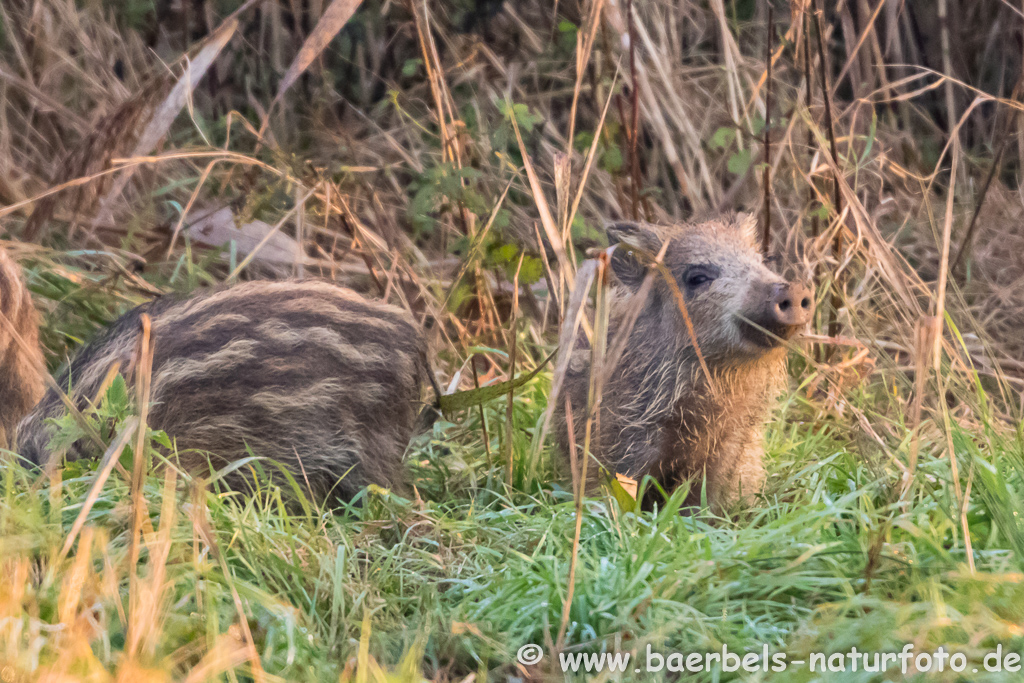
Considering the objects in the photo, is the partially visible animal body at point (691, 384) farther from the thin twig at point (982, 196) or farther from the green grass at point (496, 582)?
the thin twig at point (982, 196)

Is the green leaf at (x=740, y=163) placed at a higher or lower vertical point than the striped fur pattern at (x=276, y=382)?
higher

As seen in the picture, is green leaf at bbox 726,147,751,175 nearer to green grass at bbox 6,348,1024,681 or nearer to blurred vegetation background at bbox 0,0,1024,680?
blurred vegetation background at bbox 0,0,1024,680

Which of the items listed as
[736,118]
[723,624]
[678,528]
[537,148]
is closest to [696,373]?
[678,528]

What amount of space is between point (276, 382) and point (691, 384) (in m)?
Answer: 1.04

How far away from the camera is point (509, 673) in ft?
6.33

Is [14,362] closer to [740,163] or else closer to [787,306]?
[787,306]

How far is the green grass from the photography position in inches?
71.7

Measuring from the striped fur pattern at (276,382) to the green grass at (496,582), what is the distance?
19 cm

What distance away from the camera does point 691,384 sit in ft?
8.53

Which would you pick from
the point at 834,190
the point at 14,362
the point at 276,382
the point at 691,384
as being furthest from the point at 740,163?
the point at 14,362

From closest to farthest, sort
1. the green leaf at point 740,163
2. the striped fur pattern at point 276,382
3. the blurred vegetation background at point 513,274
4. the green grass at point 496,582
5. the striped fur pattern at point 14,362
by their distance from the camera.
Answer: the green grass at point 496,582 → the blurred vegetation background at point 513,274 → the striped fur pattern at point 276,382 → the striped fur pattern at point 14,362 → the green leaf at point 740,163

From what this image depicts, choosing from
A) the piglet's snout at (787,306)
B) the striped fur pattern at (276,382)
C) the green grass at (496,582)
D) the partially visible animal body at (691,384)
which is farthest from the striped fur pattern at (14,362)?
the piglet's snout at (787,306)

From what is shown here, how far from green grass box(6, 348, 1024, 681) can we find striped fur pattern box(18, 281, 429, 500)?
0.19m

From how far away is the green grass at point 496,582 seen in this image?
1.82 m
